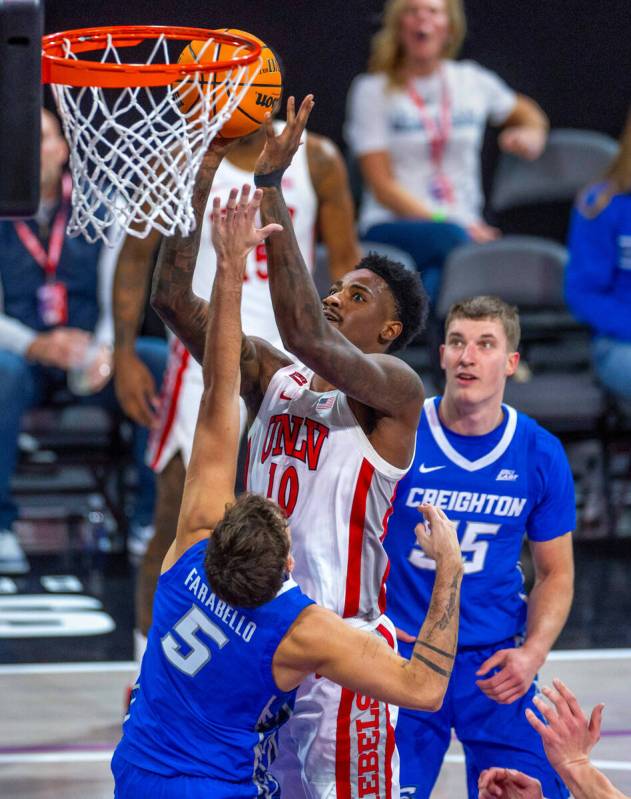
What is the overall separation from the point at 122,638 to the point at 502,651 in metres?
2.64

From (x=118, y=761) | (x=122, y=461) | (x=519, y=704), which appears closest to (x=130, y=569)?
(x=122, y=461)

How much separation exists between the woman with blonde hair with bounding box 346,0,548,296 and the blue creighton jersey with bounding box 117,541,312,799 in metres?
4.66

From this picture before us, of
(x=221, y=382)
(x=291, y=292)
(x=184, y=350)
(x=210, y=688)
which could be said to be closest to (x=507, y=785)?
(x=210, y=688)

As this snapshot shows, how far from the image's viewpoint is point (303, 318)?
3.40 m

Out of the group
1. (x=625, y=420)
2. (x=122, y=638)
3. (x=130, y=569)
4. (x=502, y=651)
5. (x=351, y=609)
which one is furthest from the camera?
(x=625, y=420)

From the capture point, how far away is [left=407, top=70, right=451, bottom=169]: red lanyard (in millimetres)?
7902

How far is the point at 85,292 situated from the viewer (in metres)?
7.53

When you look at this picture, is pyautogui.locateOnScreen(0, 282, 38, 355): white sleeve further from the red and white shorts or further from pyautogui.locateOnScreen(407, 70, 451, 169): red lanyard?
the red and white shorts

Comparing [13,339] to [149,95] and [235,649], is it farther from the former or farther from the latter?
[235,649]

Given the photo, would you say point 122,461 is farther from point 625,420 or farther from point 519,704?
point 519,704

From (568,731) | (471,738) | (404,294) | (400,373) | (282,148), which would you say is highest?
(282,148)

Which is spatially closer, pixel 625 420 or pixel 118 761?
pixel 118 761

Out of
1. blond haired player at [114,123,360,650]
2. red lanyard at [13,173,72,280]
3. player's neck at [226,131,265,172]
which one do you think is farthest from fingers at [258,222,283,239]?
red lanyard at [13,173,72,280]

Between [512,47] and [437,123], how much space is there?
116 centimetres
